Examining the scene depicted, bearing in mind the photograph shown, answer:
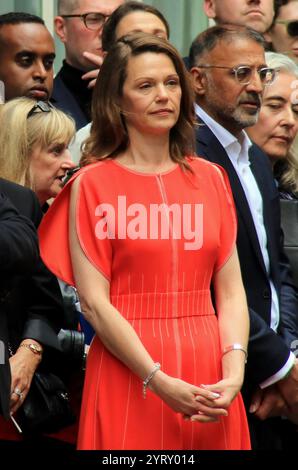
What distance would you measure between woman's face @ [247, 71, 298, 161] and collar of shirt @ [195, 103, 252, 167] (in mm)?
720

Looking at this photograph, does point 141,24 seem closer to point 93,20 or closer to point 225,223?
point 93,20

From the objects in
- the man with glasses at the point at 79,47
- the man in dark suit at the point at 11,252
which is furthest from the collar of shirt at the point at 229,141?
the man in dark suit at the point at 11,252

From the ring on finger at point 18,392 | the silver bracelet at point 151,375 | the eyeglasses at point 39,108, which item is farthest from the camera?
the eyeglasses at point 39,108

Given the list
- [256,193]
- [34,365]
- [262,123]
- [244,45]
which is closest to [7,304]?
[34,365]

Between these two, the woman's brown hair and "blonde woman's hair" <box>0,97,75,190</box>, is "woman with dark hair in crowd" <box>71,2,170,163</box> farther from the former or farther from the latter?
the woman's brown hair

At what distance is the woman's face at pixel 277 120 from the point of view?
6.47 metres

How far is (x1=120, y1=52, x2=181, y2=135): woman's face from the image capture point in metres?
4.84

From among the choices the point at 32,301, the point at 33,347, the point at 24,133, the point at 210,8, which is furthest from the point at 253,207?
the point at 210,8

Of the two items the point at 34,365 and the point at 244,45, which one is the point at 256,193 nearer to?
the point at 244,45

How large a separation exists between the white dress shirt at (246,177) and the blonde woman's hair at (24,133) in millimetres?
606

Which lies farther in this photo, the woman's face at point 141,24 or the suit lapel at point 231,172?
the woman's face at point 141,24

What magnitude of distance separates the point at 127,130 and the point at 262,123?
1.72 m

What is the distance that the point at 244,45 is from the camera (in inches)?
228

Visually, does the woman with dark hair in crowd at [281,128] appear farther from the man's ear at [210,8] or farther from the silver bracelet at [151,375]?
the silver bracelet at [151,375]
